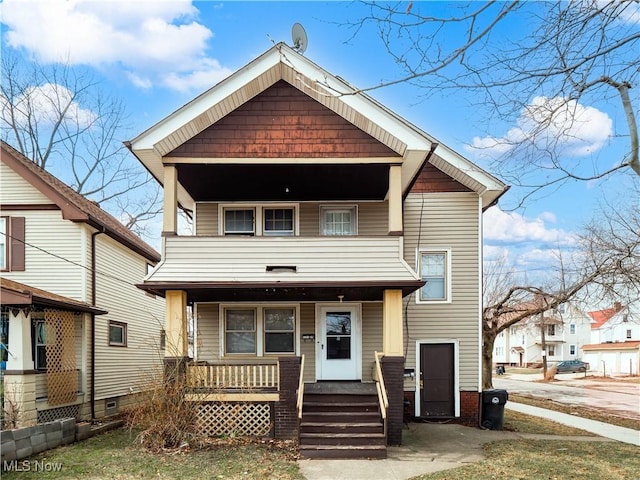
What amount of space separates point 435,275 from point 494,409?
369 centimetres

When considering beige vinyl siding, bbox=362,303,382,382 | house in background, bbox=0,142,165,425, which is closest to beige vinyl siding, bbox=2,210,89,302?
house in background, bbox=0,142,165,425

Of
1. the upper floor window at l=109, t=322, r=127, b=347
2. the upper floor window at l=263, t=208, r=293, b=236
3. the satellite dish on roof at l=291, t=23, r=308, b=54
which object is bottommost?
the upper floor window at l=109, t=322, r=127, b=347

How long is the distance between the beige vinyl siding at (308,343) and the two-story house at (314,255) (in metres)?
0.04

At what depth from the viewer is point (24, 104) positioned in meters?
25.3

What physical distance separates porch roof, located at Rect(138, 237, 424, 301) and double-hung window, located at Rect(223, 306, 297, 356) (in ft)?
8.07

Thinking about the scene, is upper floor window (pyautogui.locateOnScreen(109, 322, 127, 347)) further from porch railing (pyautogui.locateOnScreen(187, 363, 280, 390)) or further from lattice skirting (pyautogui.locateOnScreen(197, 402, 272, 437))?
lattice skirting (pyautogui.locateOnScreen(197, 402, 272, 437))

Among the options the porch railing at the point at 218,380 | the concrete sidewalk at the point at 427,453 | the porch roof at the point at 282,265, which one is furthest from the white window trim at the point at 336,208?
the concrete sidewalk at the point at 427,453

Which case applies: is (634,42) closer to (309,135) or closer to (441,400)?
(309,135)

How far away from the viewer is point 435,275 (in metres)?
14.1

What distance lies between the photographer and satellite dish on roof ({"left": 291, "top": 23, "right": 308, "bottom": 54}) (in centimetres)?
1182

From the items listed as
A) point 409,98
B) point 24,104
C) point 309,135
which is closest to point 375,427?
point 309,135

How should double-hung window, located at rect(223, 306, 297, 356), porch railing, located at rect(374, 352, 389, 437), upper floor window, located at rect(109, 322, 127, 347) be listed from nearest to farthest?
porch railing, located at rect(374, 352, 389, 437)
double-hung window, located at rect(223, 306, 297, 356)
upper floor window, located at rect(109, 322, 127, 347)

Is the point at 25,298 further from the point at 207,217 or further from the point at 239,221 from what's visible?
the point at 239,221

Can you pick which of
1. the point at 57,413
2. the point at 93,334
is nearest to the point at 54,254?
the point at 93,334
